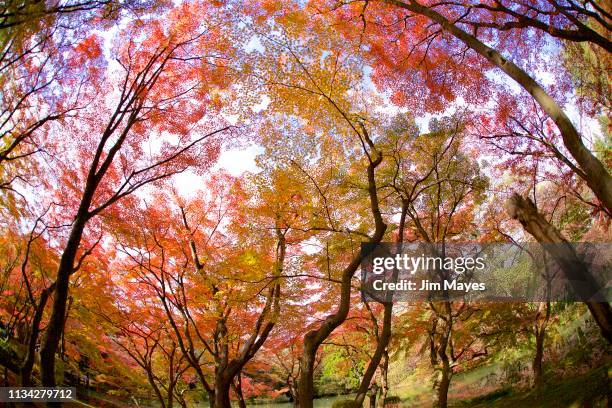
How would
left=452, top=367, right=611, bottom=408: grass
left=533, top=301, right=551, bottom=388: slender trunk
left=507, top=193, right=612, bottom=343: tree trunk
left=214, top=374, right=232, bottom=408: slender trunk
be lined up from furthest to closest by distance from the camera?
1. left=533, top=301, right=551, bottom=388: slender trunk
2. left=214, top=374, right=232, bottom=408: slender trunk
3. left=452, top=367, right=611, bottom=408: grass
4. left=507, top=193, right=612, bottom=343: tree trunk

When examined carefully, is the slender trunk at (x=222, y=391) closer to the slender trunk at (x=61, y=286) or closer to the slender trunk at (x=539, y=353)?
the slender trunk at (x=61, y=286)

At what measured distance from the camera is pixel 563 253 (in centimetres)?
312

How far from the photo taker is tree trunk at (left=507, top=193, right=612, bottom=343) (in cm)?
308

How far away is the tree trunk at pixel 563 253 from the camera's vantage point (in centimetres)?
308

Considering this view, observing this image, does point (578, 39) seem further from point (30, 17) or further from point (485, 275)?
point (485, 275)

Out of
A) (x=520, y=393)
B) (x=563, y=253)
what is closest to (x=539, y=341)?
(x=520, y=393)

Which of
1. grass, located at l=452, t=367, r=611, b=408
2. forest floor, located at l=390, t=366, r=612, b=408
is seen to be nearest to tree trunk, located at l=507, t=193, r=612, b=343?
forest floor, located at l=390, t=366, r=612, b=408

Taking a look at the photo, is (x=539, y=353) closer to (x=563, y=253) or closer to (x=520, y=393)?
(x=520, y=393)

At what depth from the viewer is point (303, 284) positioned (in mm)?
10188

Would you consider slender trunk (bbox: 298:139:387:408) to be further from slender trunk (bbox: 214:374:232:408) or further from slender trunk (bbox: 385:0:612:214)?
slender trunk (bbox: 214:374:232:408)

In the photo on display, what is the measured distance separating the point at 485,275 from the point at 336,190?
8356 mm

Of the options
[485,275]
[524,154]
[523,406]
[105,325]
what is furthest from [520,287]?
[105,325]

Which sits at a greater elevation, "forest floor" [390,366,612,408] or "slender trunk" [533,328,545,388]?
"slender trunk" [533,328,545,388]

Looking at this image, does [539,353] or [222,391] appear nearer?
[222,391]
